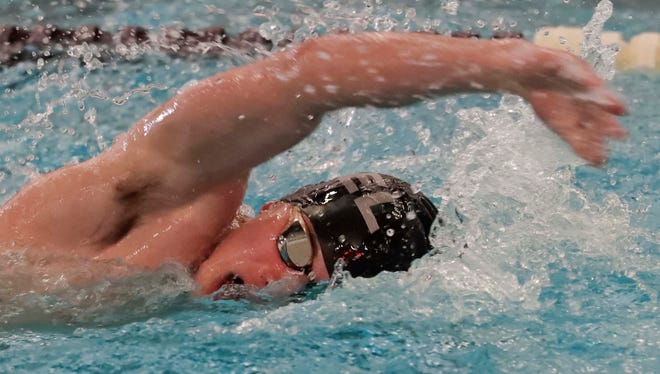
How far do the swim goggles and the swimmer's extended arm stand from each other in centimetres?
14

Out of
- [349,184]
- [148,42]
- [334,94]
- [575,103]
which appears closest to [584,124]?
[575,103]

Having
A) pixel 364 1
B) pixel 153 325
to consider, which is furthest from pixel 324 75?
pixel 364 1

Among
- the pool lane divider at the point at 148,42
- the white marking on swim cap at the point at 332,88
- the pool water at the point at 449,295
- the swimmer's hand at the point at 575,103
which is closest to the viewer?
the swimmer's hand at the point at 575,103

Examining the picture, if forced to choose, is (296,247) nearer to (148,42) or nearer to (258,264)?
(258,264)

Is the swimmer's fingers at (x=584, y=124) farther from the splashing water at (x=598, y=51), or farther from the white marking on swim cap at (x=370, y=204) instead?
the white marking on swim cap at (x=370, y=204)

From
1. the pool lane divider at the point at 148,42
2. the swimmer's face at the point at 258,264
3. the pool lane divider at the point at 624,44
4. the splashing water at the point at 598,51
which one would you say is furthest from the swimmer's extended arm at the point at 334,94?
the pool lane divider at the point at 624,44

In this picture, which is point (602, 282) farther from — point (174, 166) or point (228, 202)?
point (174, 166)

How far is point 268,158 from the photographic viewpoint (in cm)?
137

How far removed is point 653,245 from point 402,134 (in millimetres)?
1056

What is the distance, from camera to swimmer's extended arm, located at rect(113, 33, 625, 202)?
1123 mm

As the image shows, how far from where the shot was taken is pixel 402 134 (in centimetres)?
272

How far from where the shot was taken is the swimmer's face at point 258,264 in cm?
143

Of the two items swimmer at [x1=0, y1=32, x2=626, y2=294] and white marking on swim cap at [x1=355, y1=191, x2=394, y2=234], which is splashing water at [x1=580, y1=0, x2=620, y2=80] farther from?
white marking on swim cap at [x1=355, y1=191, x2=394, y2=234]

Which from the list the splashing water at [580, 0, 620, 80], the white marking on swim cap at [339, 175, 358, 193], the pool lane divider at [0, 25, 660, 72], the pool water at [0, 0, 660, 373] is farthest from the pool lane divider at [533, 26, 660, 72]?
the white marking on swim cap at [339, 175, 358, 193]
